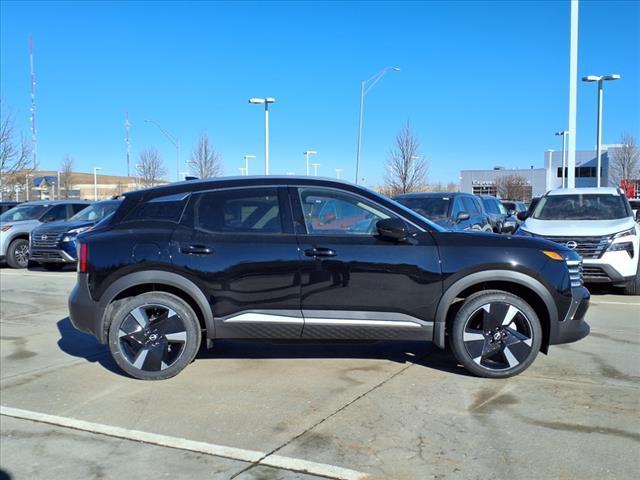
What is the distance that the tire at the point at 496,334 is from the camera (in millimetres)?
5020

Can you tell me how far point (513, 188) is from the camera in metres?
69.0

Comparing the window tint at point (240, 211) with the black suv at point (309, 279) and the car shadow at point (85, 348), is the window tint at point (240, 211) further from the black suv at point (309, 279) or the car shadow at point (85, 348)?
the car shadow at point (85, 348)

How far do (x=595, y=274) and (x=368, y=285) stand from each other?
5.48m

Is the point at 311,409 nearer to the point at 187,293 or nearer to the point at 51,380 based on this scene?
the point at 187,293

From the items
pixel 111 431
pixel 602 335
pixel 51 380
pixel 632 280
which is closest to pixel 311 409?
pixel 111 431

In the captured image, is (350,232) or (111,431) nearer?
(111,431)

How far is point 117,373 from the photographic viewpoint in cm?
557

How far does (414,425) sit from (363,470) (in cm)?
77

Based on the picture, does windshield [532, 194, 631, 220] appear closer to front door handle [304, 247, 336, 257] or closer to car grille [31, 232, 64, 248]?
front door handle [304, 247, 336, 257]

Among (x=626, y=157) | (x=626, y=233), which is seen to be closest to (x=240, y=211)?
(x=626, y=233)

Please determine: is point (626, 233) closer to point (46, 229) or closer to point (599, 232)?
point (599, 232)

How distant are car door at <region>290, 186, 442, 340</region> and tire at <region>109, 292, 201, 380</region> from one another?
42.6 inches

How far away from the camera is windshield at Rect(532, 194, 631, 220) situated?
1015 cm

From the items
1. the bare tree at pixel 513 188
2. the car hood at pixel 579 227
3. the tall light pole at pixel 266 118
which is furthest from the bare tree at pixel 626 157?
the car hood at pixel 579 227
